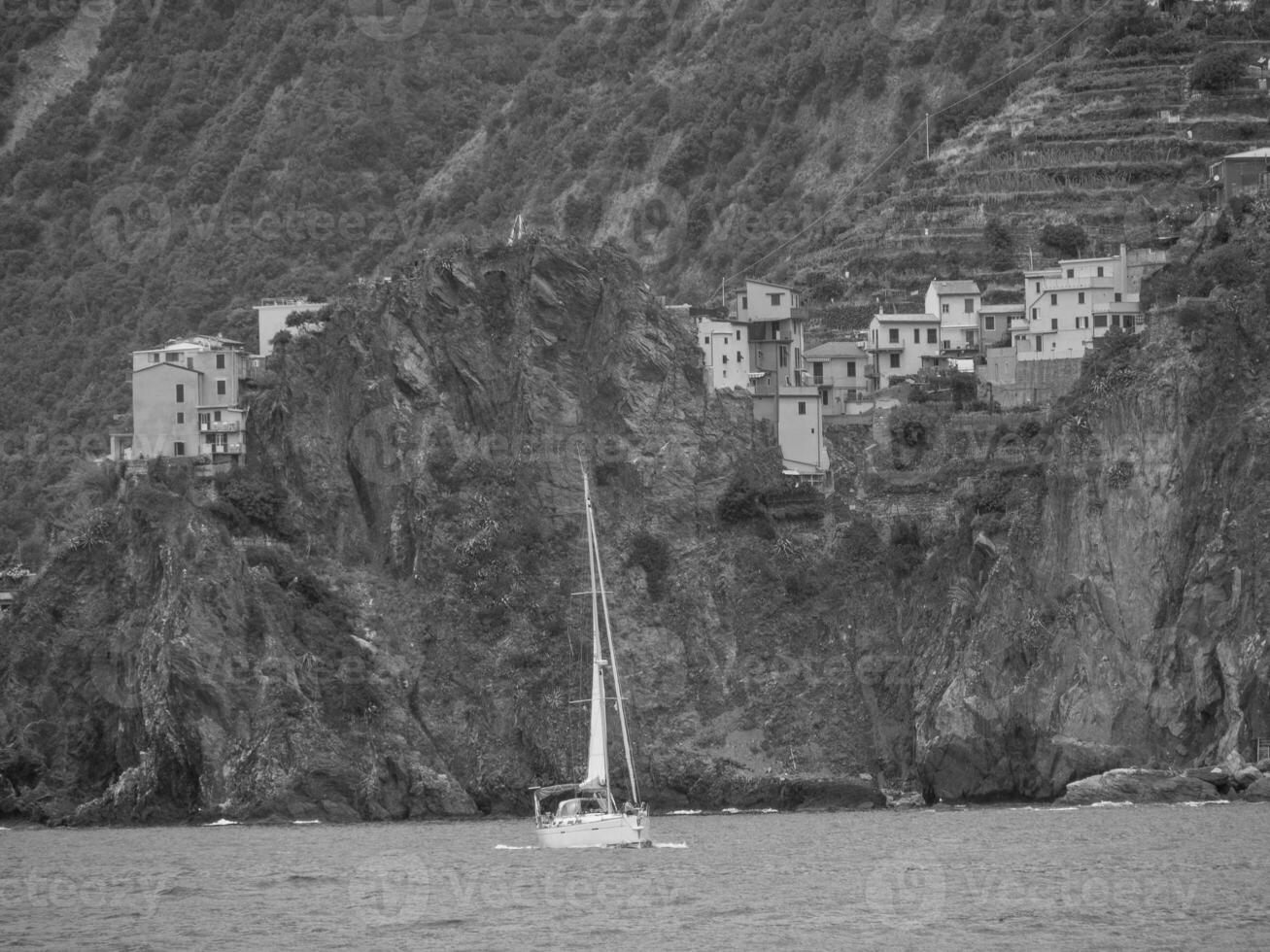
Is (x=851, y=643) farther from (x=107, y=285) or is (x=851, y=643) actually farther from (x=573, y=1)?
(x=573, y=1)

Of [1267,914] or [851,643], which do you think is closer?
[1267,914]

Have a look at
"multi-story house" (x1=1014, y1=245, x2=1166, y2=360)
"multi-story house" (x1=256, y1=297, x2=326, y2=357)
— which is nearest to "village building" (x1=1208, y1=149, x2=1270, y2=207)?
"multi-story house" (x1=1014, y1=245, x2=1166, y2=360)

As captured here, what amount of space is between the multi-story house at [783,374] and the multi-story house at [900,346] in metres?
3.01

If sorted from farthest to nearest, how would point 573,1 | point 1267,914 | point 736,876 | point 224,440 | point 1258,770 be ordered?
1. point 573,1
2. point 224,440
3. point 1258,770
4. point 736,876
5. point 1267,914

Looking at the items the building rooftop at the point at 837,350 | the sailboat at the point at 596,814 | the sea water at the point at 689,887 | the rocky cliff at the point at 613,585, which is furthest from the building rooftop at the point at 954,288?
the sailboat at the point at 596,814

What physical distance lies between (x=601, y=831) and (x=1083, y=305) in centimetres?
3859

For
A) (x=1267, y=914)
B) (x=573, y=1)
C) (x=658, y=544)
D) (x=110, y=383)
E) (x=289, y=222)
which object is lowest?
(x=1267, y=914)

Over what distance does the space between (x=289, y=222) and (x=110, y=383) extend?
22.7 m

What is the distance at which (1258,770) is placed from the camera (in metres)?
87.7

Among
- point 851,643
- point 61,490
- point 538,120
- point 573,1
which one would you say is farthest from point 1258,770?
point 573,1

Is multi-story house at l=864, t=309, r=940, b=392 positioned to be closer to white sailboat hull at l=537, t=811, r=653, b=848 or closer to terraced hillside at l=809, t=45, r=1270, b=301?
terraced hillside at l=809, t=45, r=1270, b=301

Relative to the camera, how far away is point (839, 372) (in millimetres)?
115625

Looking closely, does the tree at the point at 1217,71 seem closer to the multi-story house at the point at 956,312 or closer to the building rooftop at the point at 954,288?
the multi-story house at the point at 956,312

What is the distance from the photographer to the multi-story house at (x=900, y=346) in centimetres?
11612
